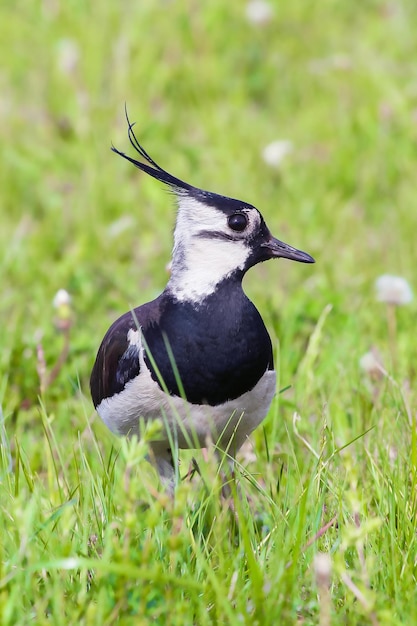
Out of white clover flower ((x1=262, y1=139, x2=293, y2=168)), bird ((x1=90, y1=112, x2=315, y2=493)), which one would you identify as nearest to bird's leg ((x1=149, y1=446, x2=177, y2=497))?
bird ((x1=90, y1=112, x2=315, y2=493))

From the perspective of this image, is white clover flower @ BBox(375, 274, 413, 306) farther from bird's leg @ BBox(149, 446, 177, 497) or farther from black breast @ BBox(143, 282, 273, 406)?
bird's leg @ BBox(149, 446, 177, 497)

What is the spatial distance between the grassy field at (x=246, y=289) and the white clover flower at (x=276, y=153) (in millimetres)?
31

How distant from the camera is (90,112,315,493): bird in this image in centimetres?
273

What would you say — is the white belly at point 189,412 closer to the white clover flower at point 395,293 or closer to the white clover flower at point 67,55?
the white clover flower at point 395,293

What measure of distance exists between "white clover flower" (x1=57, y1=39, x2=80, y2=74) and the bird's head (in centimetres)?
384

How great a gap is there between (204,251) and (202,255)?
0.04 ft

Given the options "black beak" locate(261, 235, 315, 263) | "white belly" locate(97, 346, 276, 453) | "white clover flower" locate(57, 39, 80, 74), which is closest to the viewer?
"white belly" locate(97, 346, 276, 453)

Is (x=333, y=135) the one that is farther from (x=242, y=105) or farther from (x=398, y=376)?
(x=398, y=376)

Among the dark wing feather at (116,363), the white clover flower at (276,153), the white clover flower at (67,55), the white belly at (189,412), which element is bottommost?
the white belly at (189,412)

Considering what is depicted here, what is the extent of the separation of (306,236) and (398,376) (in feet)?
6.21

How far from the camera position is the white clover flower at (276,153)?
5.89 meters

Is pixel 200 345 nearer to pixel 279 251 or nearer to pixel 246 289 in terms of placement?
pixel 279 251

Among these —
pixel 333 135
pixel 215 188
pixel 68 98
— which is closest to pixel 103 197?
pixel 215 188

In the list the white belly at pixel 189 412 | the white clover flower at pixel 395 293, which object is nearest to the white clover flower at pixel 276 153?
the white clover flower at pixel 395 293
